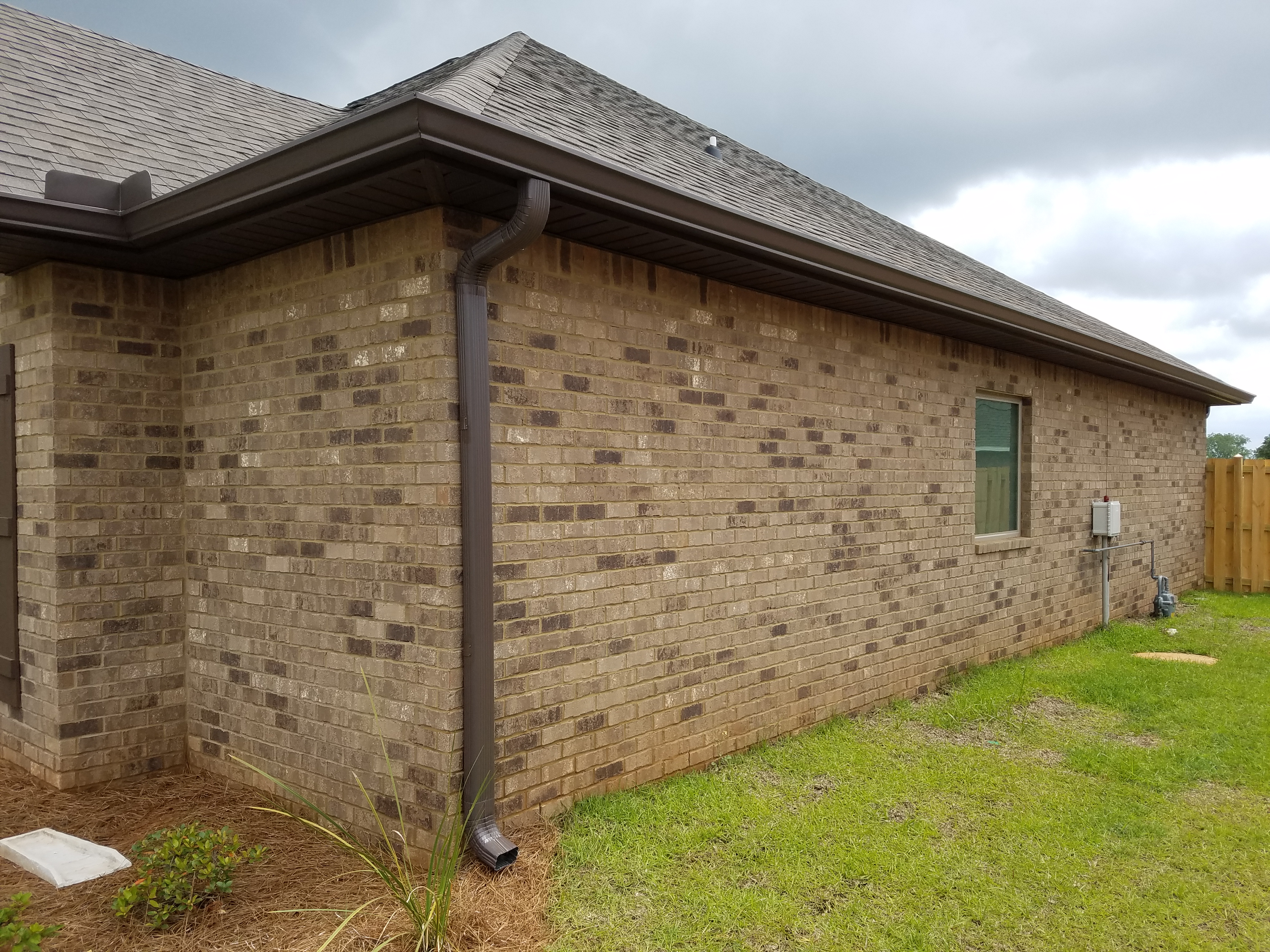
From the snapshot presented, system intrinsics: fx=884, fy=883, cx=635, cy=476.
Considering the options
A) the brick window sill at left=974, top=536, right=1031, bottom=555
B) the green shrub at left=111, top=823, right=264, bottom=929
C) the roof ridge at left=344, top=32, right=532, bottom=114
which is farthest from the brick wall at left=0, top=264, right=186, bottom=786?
the brick window sill at left=974, top=536, right=1031, bottom=555

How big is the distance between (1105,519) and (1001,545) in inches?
83.4

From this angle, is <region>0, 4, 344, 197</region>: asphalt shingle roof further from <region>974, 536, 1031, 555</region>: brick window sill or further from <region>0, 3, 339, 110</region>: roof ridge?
<region>974, 536, 1031, 555</region>: brick window sill

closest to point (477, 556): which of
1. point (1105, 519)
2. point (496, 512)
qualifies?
point (496, 512)

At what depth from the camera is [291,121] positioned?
22.9 ft

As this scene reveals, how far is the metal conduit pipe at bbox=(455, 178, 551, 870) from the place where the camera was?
11.5 ft

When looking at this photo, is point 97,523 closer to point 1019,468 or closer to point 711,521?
point 711,521

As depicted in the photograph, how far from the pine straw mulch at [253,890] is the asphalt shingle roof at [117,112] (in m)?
2.88

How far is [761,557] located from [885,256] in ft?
8.55

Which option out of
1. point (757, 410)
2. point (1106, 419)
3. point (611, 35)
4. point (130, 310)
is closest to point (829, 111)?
point (1106, 419)

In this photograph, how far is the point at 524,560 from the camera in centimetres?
384

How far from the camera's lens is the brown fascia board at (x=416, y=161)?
2.97 m

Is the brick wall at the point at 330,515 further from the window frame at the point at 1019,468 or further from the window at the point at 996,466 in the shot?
the window frame at the point at 1019,468

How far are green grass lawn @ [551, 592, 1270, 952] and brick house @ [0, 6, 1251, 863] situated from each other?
0.41 meters

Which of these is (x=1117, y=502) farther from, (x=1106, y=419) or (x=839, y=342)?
(x=839, y=342)
